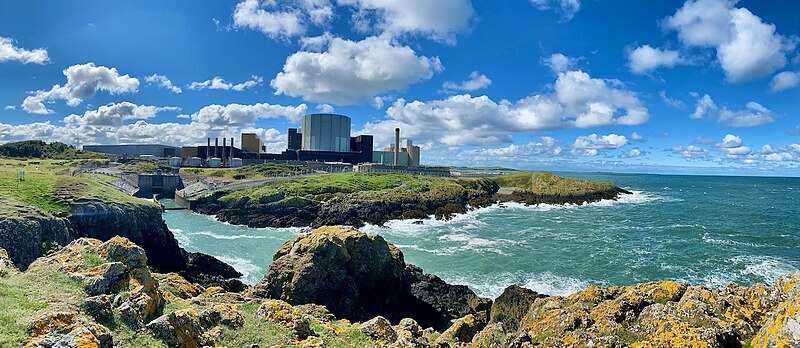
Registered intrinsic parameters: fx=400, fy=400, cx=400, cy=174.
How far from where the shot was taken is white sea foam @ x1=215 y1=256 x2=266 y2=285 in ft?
88.5

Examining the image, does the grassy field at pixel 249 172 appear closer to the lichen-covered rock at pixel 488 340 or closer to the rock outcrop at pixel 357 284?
the rock outcrop at pixel 357 284

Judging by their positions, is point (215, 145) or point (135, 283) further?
point (215, 145)

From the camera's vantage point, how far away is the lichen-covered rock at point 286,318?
929 cm

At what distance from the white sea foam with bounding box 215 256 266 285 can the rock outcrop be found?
27.6 ft

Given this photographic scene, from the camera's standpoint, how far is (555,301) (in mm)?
11492

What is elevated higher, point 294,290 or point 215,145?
point 215,145

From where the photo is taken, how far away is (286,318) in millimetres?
9617

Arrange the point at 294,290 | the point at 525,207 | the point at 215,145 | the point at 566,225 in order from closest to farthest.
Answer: the point at 294,290 → the point at 566,225 → the point at 525,207 → the point at 215,145

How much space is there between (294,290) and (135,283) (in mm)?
8380

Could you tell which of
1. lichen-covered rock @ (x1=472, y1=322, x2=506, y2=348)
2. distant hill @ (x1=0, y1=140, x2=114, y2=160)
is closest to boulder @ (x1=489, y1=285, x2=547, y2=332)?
lichen-covered rock @ (x1=472, y1=322, x2=506, y2=348)

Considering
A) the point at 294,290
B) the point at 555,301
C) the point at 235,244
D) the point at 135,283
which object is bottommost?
the point at 235,244

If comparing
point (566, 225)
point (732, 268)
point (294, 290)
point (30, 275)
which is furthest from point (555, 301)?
point (566, 225)

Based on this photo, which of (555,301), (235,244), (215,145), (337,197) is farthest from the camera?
(215,145)

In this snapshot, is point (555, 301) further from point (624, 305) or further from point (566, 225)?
point (566, 225)
